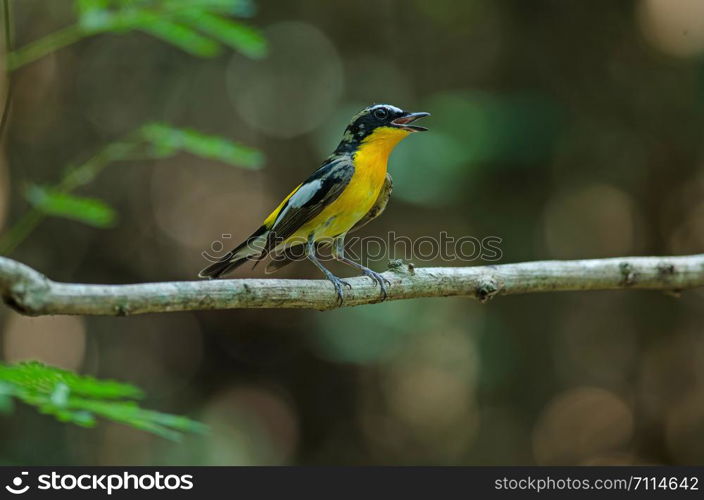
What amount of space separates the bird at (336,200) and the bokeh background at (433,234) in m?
2.31

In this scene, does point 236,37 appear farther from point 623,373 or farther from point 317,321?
point 623,373

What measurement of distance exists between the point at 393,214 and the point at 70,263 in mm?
3999

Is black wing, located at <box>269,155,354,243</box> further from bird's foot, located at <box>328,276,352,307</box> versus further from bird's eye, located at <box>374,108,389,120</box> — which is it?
bird's foot, located at <box>328,276,352,307</box>

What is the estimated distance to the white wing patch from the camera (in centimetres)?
496

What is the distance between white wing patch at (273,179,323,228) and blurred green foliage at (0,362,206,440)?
2.75 m

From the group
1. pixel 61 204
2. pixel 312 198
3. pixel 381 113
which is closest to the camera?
pixel 61 204

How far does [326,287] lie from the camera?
3771 millimetres

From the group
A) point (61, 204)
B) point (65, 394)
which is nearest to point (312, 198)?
point (61, 204)

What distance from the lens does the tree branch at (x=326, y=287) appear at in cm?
238

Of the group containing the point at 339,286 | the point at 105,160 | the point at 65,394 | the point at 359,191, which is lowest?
the point at 65,394

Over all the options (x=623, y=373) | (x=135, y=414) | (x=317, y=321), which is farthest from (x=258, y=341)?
(x=135, y=414)

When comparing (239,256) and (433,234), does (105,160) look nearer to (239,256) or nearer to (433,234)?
(239,256)

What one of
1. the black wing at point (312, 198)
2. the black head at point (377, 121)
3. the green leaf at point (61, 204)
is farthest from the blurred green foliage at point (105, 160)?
the black head at point (377, 121)

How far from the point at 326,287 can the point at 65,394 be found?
6.35 feet
